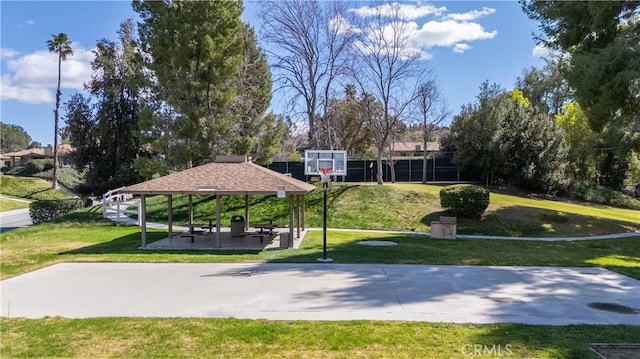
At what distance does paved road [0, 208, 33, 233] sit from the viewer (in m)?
26.6

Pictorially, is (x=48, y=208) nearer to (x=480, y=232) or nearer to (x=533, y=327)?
(x=480, y=232)

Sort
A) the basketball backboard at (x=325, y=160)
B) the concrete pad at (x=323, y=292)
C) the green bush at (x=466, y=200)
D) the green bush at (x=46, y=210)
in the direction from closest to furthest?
the concrete pad at (x=323, y=292) → the green bush at (x=466, y=200) → the basketball backboard at (x=325, y=160) → the green bush at (x=46, y=210)

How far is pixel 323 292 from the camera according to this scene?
8953mm

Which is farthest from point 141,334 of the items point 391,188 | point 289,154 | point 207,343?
point 289,154

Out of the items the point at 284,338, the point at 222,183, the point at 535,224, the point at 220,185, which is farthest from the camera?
the point at 535,224

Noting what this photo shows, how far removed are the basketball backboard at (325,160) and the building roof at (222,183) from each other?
19.2 feet

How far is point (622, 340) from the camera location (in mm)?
6305

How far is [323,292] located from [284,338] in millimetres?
2742

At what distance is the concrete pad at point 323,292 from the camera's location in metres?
7.51

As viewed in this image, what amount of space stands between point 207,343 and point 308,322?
1550mm

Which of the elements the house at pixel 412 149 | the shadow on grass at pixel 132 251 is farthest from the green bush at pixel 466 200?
the house at pixel 412 149

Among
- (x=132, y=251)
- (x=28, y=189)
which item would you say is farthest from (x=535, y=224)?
(x=28, y=189)

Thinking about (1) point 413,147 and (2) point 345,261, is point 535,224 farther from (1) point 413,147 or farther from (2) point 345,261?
(1) point 413,147

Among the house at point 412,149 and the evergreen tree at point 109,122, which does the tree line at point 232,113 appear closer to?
the evergreen tree at point 109,122
